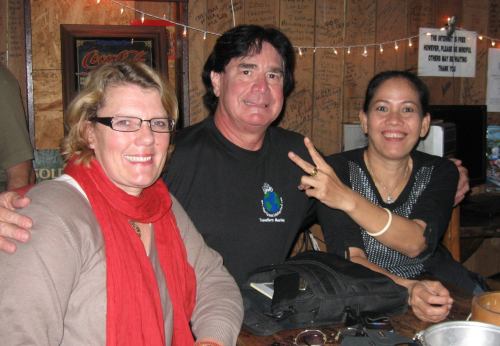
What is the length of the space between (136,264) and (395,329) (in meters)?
0.67

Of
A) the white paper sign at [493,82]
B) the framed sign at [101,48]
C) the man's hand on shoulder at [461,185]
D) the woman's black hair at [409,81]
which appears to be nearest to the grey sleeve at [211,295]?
the woman's black hair at [409,81]

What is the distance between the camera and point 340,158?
2090mm

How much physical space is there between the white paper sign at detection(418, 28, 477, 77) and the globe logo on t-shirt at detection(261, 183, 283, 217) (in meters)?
2.25

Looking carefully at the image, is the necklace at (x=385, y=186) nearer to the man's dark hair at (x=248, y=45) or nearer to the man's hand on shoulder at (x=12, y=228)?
the man's dark hair at (x=248, y=45)

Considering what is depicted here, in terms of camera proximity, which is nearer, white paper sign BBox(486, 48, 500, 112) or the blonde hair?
the blonde hair

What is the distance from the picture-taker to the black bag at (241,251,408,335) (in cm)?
130

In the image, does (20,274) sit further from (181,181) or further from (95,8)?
(95,8)

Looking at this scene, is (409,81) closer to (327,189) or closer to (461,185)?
(461,185)

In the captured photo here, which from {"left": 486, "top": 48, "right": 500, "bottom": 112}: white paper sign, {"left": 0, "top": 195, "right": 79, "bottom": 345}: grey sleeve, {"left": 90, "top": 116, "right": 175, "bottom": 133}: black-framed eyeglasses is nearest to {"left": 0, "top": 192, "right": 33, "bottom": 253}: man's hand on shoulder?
{"left": 0, "top": 195, "right": 79, "bottom": 345}: grey sleeve

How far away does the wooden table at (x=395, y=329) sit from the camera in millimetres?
1237

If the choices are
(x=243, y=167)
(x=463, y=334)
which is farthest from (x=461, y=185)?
(x=463, y=334)

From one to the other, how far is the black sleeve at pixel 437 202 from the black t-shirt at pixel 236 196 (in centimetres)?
47

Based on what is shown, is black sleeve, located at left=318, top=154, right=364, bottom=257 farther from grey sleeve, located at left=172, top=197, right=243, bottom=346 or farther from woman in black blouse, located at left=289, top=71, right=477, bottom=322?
grey sleeve, located at left=172, top=197, right=243, bottom=346

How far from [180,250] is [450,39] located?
10.0ft
